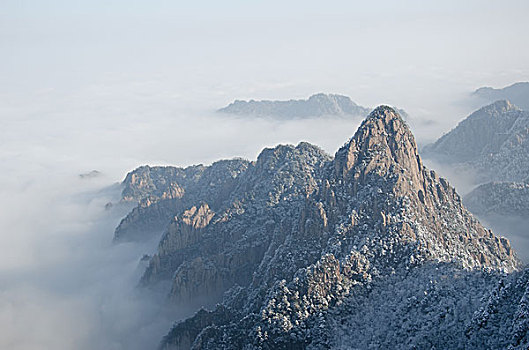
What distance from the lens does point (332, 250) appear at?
4279 inches

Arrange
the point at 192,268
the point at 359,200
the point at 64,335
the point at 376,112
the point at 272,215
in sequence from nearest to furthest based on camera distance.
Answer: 1. the point at 359,200
2. the point at 376,112
3. the point at 64,335
4. the point at 192,268
5. the point at 272,215

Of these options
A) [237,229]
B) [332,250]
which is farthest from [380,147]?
[237,229]

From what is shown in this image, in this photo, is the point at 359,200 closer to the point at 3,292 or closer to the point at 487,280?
the point at 487,280

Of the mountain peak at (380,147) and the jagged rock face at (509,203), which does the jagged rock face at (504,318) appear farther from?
the jagged rock face at (509,203)

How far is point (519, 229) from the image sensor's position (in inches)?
6924

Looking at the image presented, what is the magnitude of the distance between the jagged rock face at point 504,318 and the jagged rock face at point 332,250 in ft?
13.7

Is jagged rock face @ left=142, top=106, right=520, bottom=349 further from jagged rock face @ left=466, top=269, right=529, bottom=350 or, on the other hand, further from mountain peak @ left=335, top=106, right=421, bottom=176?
jagged rock face @ left=466, top=269, right=529, bottom=350


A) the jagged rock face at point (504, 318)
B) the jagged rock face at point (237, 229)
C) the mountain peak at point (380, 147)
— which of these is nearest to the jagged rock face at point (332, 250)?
the mountain peak at point (380, 147)

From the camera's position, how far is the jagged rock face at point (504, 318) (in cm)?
6769

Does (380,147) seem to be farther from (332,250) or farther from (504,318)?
(504,318)

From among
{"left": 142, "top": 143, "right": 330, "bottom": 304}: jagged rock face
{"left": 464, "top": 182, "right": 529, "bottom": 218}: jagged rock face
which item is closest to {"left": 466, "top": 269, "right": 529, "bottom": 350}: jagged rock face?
{"left": 142, "top": 143, "right": 330, "bottom": 304}: jagged rock face

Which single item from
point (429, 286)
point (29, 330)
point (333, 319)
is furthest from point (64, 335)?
point (429, 286)

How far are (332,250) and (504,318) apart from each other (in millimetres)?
42520

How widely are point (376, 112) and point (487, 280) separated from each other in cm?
5609
